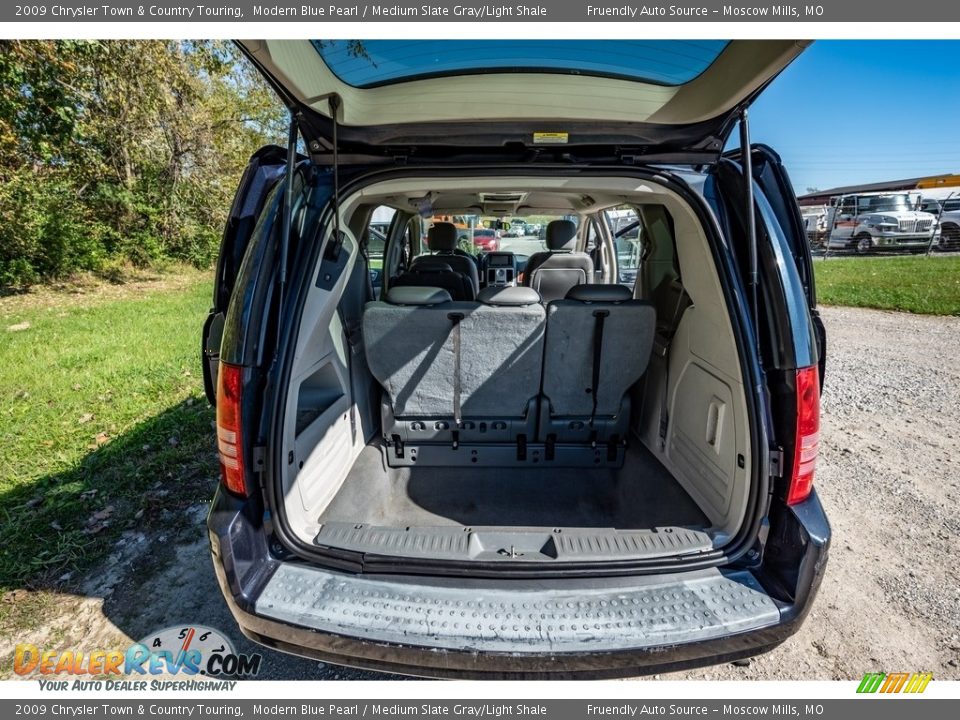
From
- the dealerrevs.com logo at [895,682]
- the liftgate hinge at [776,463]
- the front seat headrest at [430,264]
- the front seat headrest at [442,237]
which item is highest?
the front seat headrest at [442,237]

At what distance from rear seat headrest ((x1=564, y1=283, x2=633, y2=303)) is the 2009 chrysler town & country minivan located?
2 cm

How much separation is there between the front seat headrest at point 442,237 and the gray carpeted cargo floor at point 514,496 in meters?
3.43

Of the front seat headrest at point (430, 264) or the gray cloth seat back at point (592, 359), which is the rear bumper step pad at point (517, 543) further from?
the front seat headrest at point (430, 264)

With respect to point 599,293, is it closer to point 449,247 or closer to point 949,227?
point 449,247

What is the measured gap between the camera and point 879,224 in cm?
1470

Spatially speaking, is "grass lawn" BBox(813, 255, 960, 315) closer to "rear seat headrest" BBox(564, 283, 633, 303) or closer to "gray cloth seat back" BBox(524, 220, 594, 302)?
"gray cloth seat back" BBox(524, 220, 594, 302)

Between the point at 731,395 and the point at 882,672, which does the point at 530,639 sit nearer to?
the point at 731,395

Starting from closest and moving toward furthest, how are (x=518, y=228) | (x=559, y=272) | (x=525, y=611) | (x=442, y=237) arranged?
(x=525, y=611), (x=559, y=272), (x=442, y=237), (x=518, y=228)

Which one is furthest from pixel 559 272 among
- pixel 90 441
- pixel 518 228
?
pixel 90 441

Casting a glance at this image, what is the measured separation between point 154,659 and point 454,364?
70.3 inches

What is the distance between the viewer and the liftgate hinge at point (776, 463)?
62.9 inches

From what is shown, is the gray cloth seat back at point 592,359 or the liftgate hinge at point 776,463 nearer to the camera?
the liftgate hinge at point 776,463

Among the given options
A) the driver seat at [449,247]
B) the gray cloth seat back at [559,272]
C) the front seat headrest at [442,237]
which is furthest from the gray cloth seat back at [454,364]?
the front seat headrest at [442,237]

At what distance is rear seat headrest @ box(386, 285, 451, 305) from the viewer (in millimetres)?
2354
